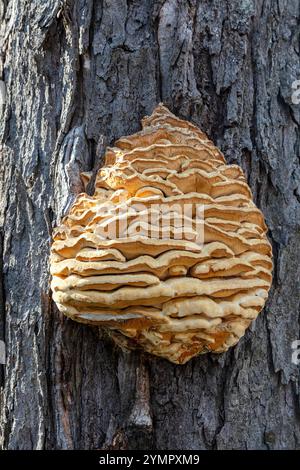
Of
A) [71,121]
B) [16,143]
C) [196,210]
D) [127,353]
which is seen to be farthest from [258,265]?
[16,143]

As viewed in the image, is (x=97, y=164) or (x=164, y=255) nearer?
(x=164, y=255)

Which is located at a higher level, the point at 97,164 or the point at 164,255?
the point at 97,164

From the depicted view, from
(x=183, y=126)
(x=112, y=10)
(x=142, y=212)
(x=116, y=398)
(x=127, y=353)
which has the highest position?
(x=112, y=10)

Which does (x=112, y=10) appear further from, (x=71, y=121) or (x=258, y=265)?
(x=258, y=265)

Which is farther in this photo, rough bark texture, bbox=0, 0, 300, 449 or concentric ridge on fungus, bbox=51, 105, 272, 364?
rough bark texture, bbox=0, 0, 300, 449
